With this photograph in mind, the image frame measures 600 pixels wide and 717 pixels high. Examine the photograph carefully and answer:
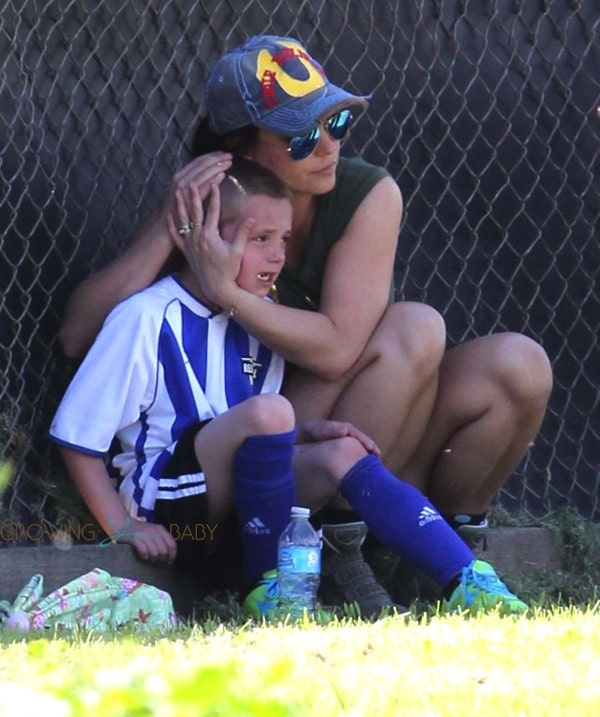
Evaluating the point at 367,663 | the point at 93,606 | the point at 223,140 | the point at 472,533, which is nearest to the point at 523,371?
the point at 472,533

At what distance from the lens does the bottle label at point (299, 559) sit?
3443mm

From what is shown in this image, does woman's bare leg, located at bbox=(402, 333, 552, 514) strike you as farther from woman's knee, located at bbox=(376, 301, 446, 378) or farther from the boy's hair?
the boy's hair

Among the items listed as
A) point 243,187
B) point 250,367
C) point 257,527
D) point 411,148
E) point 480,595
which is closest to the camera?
point 480,595

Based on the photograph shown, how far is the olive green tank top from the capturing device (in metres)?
3.97

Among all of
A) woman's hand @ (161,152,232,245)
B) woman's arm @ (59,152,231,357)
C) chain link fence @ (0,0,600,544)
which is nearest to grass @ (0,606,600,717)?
woman's arm @ (59,152,231,357)

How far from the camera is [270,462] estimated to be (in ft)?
11.6

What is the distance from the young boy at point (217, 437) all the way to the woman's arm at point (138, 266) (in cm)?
4

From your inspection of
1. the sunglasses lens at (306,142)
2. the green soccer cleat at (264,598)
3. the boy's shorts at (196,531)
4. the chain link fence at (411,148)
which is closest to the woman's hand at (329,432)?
the boy's shorts at (196,531)

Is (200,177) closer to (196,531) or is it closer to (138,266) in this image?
(138,266)

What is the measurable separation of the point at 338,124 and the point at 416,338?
610 mm

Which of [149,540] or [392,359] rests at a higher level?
[392,359]

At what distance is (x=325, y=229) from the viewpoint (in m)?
3.99

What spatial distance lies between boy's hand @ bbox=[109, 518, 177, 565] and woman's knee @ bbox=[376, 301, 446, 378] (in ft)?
2.40

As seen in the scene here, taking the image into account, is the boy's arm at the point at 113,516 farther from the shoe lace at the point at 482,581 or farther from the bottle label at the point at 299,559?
the shoe lace at the point at 482,581
